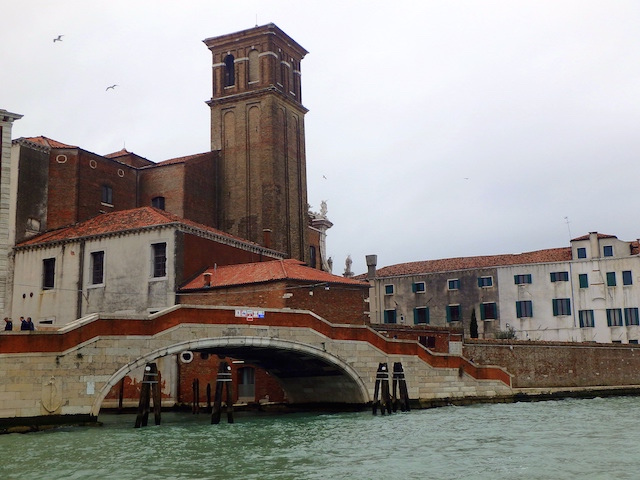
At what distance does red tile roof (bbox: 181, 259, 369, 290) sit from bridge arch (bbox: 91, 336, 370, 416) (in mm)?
3064

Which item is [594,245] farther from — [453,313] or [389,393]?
[389,393]

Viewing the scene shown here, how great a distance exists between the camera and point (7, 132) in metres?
26.7

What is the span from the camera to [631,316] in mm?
41500

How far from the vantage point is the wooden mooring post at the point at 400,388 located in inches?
1093

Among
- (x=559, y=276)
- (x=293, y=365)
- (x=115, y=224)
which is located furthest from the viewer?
(x=559, y=276)

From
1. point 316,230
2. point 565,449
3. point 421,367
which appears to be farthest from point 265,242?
point 565,449

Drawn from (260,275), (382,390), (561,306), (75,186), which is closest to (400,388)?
(382,390)

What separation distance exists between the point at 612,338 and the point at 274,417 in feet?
73.6

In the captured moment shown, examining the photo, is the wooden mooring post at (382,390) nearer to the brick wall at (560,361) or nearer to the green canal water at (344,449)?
the green canal water at (344,449)

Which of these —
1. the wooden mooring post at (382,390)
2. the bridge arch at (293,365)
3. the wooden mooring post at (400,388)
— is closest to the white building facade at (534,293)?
the bridge arch at (293,365)

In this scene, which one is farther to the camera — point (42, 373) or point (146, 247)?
point (146, 247)

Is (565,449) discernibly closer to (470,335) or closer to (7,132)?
(7,132)

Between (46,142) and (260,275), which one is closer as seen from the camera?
(260,275)

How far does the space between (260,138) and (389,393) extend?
694 inches
